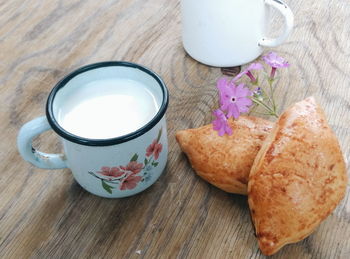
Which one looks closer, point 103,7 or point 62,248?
point 62,248

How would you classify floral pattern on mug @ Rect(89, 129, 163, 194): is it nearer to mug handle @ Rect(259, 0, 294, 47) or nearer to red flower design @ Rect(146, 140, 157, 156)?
red flower design @ Rect(146, 140, 157, 156)

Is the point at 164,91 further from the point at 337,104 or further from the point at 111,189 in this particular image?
the point at 337,104

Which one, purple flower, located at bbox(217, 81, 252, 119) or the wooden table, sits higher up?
purple flower, located at bbox(217, 81, 252, 119)

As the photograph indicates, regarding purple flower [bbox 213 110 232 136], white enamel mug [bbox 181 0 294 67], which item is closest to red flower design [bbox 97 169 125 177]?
purple flower [bbox 213 110 232 136]

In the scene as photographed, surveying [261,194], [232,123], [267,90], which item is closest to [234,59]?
[267,90]

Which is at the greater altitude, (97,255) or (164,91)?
(164,91)

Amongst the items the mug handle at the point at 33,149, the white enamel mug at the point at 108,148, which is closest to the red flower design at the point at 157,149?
the white enamel mug at the point at 108,148

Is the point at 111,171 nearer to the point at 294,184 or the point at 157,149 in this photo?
the point at 157,149

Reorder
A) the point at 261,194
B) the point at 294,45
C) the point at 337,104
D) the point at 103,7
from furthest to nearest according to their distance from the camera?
the point at 103,7 < the point at 294,45 < the point at 337,104 < the point at 261,194
